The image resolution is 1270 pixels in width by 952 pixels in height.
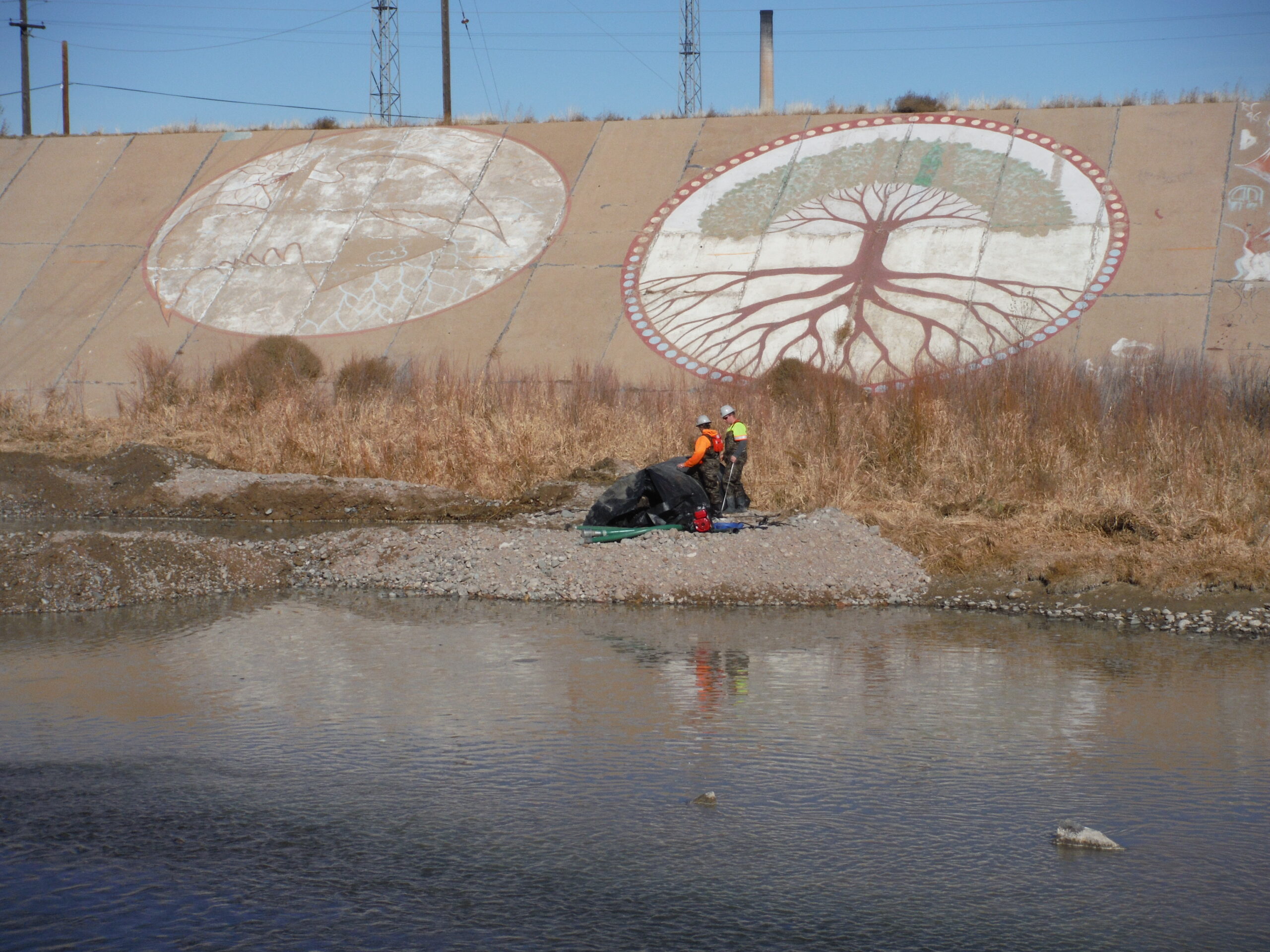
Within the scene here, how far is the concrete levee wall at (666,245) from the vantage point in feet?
68.6

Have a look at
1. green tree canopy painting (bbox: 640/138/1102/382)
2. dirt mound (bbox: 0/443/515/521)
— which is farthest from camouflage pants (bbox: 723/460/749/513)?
green tree canopy painting (bbox: 640/138/1102/382)

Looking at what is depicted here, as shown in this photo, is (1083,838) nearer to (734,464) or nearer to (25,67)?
(734,464)

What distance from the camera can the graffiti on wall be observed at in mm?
20609

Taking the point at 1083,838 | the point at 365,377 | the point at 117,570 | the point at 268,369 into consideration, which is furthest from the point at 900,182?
the point at 1083,838

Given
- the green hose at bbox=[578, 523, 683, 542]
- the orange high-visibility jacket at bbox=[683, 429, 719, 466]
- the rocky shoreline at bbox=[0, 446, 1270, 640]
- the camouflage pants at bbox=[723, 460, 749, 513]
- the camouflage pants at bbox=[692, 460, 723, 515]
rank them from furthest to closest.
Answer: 1. the camouflage pants at bbox=[723, 460, 749, 513]
2. the camouflage pants at bbox=[692, 460, 723, 515]
3. the orange high-visibility jacket at bbox=[683, 429, 719, 466]
4. the green hose at bbox=[578, 523, 683, 542]
5. the rocky shoreline at bbox=[0, 446, 1270, 640]

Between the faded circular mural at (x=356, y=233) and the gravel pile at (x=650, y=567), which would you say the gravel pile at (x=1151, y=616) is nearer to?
the gravel pile at (x=650, y=567)

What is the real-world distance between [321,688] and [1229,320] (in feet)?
56.4

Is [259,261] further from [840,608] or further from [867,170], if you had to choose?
[840,608]

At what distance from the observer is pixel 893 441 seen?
15.1 meters

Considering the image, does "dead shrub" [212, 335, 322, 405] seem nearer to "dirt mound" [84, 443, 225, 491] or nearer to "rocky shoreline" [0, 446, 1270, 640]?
"dirt mound" [84, 443, 225, 491]

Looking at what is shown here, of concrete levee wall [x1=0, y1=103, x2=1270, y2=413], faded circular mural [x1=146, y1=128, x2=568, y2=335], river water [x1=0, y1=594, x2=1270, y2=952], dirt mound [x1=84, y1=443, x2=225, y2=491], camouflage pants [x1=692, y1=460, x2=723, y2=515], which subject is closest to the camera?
river water [x1=0, y1=594, x2=1270, y2=952]

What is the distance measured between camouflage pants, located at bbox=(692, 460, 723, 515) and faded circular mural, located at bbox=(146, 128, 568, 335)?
1249 centimetres

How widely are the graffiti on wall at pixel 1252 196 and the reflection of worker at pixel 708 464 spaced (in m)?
12.3

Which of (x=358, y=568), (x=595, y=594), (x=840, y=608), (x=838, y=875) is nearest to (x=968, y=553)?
(x=840, y=608)
